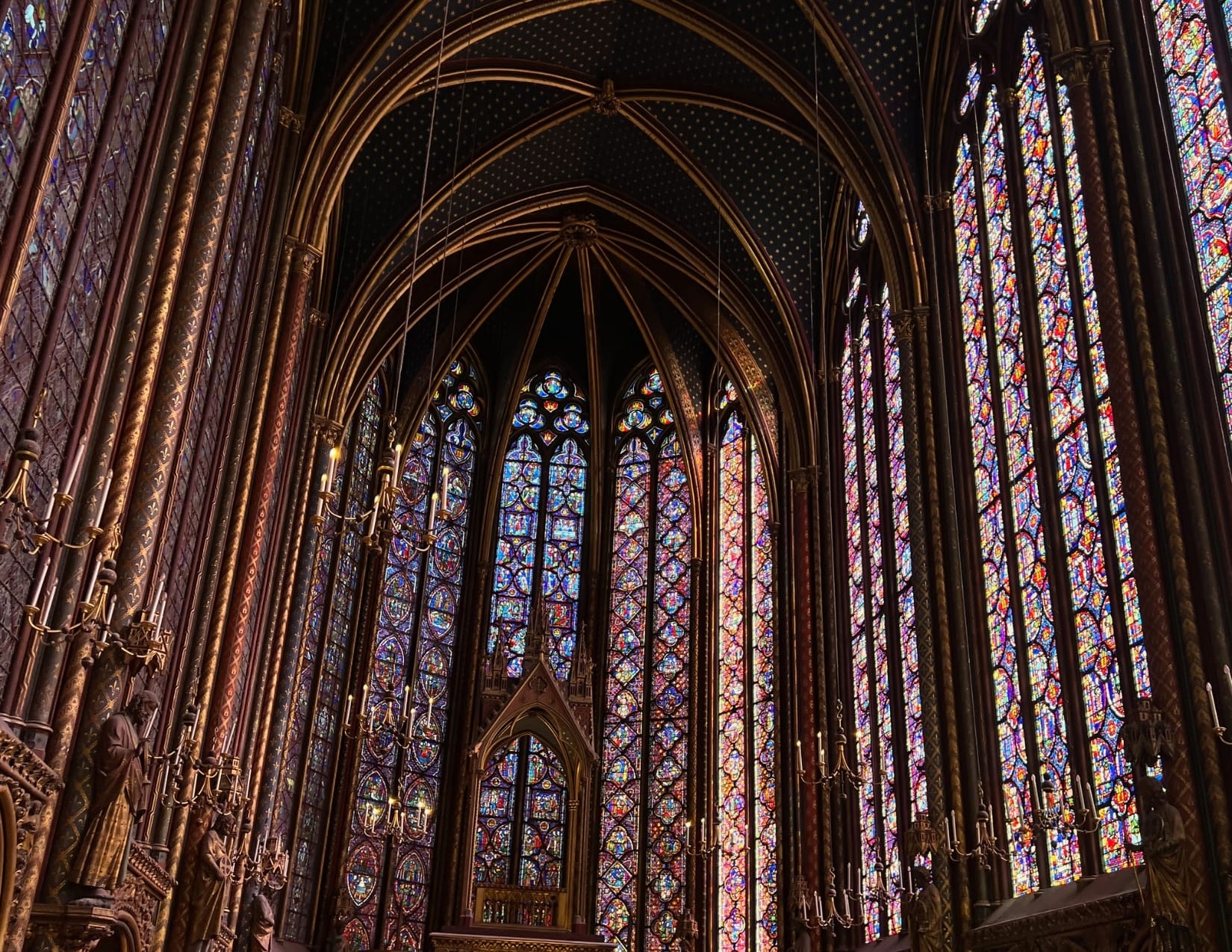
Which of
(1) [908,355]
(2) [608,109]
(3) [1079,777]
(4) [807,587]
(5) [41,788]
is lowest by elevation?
(5) [41,788]

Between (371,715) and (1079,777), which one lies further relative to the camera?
(371,715)

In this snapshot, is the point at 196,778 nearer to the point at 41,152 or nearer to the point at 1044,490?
the point at 41,152

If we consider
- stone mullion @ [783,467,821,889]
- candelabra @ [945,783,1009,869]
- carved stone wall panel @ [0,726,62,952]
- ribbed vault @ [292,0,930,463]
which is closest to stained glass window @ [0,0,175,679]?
carved stone wall panel @ [0,726,62,952]

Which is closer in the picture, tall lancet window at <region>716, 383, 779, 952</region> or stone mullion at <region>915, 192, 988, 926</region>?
stone mullion at <region>915, 192, 988, 926</region>

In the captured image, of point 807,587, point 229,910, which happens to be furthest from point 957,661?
point 229,910

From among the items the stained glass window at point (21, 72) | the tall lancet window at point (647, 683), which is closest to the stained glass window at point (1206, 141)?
the stained glass window at point (21, 72)

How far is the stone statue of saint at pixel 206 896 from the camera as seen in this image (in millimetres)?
13867

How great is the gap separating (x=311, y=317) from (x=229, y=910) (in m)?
9.30

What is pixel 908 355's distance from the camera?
1745cm

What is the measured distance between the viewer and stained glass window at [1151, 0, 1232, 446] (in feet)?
37.5

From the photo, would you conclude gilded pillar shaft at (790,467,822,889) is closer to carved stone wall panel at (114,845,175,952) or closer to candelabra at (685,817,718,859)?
candelabra at (685,817,718,859)

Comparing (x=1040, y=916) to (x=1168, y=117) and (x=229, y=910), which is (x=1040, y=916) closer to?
(x=1168, y=117)

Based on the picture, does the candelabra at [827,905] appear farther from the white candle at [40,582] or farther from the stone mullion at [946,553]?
the white candle at [40,582]

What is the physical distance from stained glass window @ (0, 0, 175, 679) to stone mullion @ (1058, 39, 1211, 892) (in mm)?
8768
